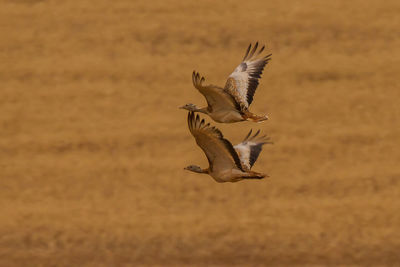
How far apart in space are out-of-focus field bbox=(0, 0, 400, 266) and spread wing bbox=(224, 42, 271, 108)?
6172 millimetres

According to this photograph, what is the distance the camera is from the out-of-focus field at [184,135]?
754 inches

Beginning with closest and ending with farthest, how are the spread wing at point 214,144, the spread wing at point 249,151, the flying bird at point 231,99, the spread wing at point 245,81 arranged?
the spread wing at point 214,144 → the flying bird at point 231,99 → the spread wing at point 245,81 → the spread wing at point 249,151

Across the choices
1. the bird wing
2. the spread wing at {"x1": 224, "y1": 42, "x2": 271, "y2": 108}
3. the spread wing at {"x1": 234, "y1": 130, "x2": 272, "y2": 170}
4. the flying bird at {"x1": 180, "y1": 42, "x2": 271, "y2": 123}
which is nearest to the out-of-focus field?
the spread wing at {"x1": 234, "y1": 130, "x2": 272, "y2": 170}

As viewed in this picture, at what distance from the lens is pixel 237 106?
11.9 m

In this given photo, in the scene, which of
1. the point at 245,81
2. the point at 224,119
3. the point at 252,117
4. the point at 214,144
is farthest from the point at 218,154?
the point at 245,81

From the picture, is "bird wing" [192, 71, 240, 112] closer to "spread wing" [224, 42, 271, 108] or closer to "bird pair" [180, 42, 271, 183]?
"bird pair" [180, 42, 271, 183]

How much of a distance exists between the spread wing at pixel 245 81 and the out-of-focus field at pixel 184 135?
617 centimetres

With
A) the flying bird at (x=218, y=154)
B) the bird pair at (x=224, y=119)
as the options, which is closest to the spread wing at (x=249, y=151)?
the bird pair at (x=224, y=119)

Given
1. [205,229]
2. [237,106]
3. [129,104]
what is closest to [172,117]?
[129,104]

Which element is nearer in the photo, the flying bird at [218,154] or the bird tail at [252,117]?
the flying bird at [218,154]

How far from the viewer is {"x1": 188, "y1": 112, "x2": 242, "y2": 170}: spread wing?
36.4ft

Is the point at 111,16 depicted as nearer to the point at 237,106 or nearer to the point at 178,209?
the point at 178,209

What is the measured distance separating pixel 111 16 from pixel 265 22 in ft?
8.05

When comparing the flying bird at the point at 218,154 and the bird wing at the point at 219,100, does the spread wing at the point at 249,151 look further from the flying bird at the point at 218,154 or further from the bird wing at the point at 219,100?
the bird wing at the point at 219,100
